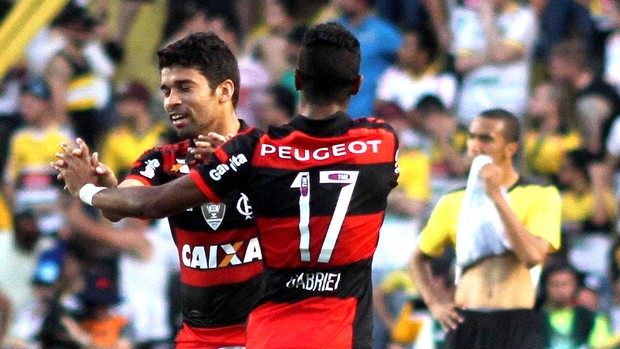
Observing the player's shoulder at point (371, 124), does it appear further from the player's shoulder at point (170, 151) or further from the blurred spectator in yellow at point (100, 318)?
the blurred spectator in yellow at point (100, 318)

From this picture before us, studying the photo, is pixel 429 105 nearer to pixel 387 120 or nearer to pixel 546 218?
pixel 387 120

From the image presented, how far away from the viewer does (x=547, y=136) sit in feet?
41.9

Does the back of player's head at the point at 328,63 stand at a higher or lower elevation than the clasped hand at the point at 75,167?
higher

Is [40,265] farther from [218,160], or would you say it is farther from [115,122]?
[218,160]

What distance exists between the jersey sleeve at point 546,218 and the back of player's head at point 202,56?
246cm

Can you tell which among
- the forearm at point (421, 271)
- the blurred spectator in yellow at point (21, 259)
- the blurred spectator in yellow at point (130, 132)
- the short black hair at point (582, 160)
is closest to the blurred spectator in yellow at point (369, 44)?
the blurred spectator in yellow at point (130, 132)

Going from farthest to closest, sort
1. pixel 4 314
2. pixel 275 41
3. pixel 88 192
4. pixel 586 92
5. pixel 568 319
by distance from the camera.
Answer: pixel 275 41 → pixel 586 92 → pixel 4 314 → pixel 568 319 → pixel 88 192

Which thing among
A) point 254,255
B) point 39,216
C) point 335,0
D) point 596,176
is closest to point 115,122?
point 39,216

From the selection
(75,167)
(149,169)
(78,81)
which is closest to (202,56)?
(149,169)

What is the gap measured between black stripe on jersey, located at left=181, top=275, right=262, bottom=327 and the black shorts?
2043 mm

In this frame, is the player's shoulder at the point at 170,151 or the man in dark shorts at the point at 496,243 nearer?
the player's shoulder at the point at 170,151

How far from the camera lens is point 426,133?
12.9 m

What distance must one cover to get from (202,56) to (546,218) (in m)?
2.71

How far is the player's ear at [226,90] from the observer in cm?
709
